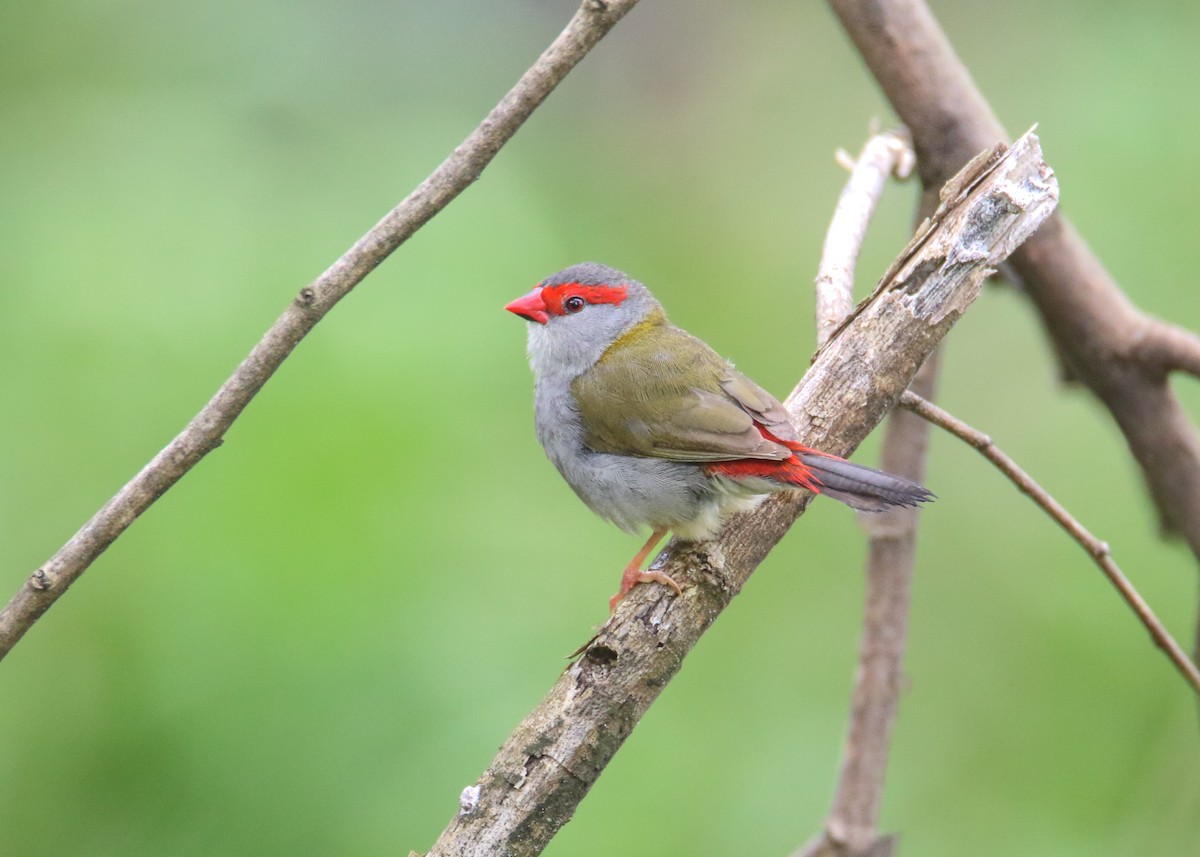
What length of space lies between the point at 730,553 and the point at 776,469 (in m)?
0.19

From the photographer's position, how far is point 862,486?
223 centimetres

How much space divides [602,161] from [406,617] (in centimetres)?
251

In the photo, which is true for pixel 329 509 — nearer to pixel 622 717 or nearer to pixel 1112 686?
pixel 622 717

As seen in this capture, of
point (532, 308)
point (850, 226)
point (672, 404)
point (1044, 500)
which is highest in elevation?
point (850, 226)

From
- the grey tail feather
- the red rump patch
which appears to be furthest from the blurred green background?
the grey tail feather

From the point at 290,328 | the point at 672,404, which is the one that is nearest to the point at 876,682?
the point at 672,404

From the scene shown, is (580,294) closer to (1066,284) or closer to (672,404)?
(672,404)

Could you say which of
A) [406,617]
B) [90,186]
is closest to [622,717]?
[406,617]

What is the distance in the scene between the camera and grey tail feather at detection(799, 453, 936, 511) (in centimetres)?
220

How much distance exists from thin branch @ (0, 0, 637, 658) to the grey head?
118 centimetres

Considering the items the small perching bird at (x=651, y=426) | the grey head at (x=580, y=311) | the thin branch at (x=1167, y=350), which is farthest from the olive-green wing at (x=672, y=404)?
the thin branch at (x=1167, y=350)

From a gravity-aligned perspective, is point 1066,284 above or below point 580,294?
above

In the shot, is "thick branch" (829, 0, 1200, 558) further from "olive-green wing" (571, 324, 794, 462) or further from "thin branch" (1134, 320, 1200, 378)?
"olive-green wing" (571, 324, 794, 462)

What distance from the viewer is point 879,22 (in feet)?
9.71
